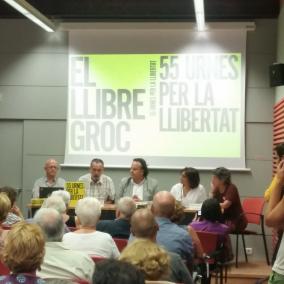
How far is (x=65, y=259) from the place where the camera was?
3.09 m

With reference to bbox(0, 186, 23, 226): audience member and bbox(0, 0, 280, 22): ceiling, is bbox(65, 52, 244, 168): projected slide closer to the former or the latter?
bbox(0, 0, 280, 22): ceiling

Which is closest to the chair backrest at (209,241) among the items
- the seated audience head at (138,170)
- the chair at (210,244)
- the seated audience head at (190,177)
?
the chair at (210,244)

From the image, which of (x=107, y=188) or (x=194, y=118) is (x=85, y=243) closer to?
(x=107, y=188)

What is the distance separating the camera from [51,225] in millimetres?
3340

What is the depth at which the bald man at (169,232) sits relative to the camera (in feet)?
12.4

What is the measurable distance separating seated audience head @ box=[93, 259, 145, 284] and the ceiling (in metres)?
6.83

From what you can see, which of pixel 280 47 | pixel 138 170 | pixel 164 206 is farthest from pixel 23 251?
pixel 280 47

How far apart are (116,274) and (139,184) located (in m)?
5.42

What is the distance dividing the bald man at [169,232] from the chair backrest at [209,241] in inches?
37.9

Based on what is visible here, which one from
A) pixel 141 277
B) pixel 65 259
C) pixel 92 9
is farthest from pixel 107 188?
pixel 141 277

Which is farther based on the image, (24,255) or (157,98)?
(157,98)

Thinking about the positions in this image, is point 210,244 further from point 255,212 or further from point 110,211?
point 255,212

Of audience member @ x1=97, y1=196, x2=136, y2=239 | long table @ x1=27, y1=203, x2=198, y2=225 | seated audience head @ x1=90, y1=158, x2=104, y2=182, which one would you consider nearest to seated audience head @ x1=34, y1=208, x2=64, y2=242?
audience member @ x1=97, y1=196, x2=136, y2=239

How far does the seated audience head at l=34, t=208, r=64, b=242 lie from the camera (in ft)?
10.9
